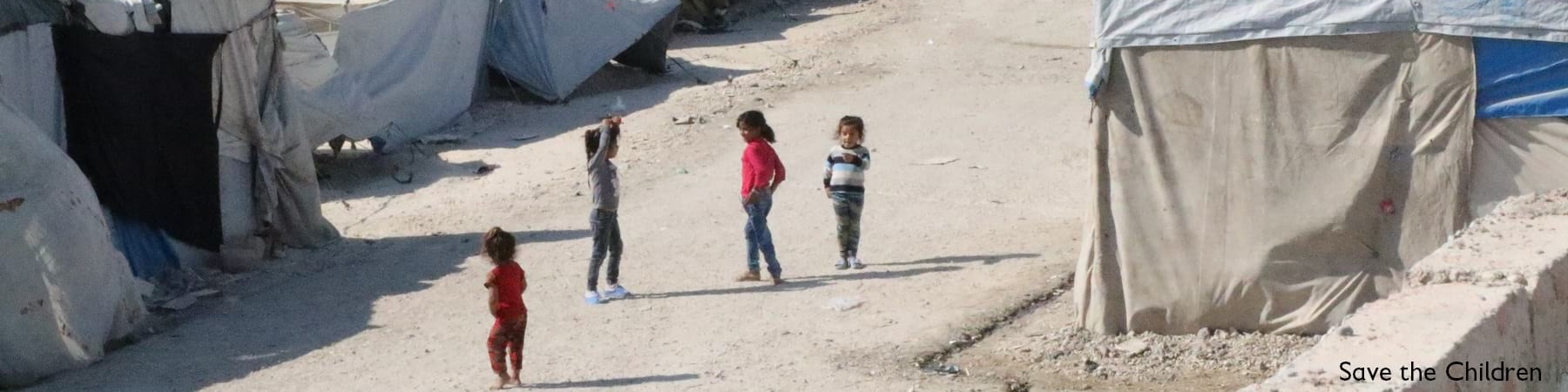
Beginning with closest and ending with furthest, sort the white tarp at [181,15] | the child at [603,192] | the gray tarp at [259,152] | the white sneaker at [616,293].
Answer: the child at [603,192] → the white sneaker at [616,293] → the white tarp at [181,15] → the gray tarp at [259,152]

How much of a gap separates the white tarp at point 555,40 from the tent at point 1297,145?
31.2 ft

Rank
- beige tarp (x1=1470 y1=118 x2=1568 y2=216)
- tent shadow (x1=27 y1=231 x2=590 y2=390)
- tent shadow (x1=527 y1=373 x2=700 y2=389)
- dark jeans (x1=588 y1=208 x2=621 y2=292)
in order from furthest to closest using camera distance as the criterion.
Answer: dark jeans (x1=588 y1=208 x2=621 y2=292), tent shadow (x1=27 y1=231 x2=590 y2=390), tent shadow (x1=527 y1=373 x2=700 y2=389), beige tarp (x1=1470 y1=118 x2=1568 y2=216)

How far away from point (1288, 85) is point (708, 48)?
1240 cm

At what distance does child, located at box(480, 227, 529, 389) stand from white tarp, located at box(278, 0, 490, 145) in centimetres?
562

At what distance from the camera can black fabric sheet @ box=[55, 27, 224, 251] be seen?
1022cm

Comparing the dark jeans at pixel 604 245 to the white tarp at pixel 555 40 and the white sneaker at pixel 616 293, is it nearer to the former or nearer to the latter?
the white sneaker at pixel 616 293

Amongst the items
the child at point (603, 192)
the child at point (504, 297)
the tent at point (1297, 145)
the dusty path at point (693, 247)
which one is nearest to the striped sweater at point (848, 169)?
the dusty path at point (693, 247)

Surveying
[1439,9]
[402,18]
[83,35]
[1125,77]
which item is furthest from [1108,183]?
[402,18]

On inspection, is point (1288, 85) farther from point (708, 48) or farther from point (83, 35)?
point (708, 48)

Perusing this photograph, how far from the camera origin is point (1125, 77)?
7.89m

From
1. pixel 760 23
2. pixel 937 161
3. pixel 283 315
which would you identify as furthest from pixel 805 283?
pixel 760 23

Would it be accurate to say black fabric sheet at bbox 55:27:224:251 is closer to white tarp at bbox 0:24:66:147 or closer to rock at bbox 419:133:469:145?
white tarp at bbox 0:24:66:147

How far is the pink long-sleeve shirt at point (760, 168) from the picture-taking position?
9578mm

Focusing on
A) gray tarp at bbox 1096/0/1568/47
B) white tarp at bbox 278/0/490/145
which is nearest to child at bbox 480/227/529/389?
gray tarp at bbox 1096/0/1568/47
